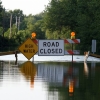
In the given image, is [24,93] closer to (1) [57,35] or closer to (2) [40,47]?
(2) [40,47]

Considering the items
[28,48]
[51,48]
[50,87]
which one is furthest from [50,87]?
[28,48]

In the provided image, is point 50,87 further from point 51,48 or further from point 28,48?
point 28,48

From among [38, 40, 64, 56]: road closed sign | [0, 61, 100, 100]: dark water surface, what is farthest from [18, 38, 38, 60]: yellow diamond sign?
[0, 61, 100, 100]: dark water surface

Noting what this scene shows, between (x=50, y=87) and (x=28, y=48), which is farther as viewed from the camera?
(x=28, y=48)

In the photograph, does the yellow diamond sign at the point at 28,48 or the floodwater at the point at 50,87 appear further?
the yellow diamond sign at the point at 28,48

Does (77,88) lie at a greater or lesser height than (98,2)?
lesser

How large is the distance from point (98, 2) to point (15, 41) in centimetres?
4757

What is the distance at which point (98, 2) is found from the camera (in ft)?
209

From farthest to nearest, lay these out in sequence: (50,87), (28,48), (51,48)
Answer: (28,48), (51,48), (50,87)

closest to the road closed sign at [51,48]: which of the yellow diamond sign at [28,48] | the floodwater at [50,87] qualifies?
the yellow diamond sign at [28,48]

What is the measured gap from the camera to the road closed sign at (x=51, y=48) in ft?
84.1

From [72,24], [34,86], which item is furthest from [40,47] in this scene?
[72,24]

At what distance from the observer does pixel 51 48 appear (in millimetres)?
25688

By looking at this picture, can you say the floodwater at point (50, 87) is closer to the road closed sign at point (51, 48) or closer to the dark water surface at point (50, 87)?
the dark water surface at point (50, 87)
